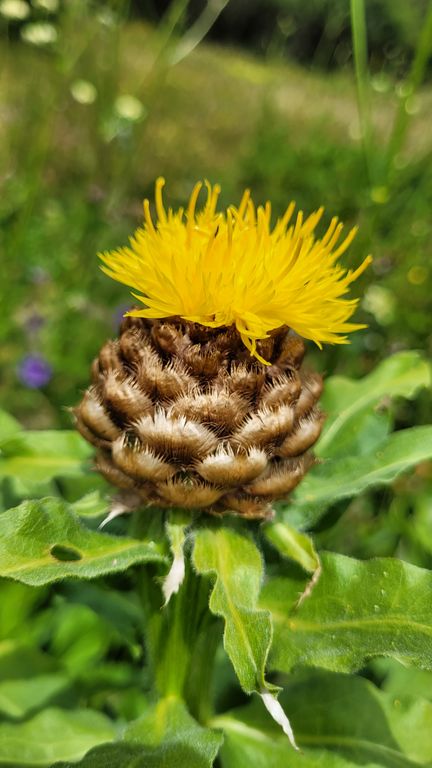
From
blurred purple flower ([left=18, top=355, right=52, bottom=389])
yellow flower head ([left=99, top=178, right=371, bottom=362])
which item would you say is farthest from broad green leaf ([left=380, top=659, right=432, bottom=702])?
blurred purple flower ([left=18, top=355, right=52, bottom=389])

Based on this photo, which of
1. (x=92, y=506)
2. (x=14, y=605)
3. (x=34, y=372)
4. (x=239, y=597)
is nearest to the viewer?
(x=239, y=597)

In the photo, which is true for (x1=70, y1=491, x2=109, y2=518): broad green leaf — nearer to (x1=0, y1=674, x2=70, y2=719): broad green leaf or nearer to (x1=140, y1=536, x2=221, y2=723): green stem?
(x1=140, y1=536, x2=221, y2=723): green stem

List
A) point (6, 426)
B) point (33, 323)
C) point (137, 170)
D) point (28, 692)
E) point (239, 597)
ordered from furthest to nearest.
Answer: point (137, 170) → point (33, 323) → point (28, 692) → point (6, 426) → point (239, 597)

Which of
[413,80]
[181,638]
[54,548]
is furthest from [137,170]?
[54,548]

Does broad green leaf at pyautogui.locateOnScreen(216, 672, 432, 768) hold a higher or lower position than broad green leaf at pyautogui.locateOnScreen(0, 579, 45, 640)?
higher

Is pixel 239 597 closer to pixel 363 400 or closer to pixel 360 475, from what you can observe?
pixel 360 475
